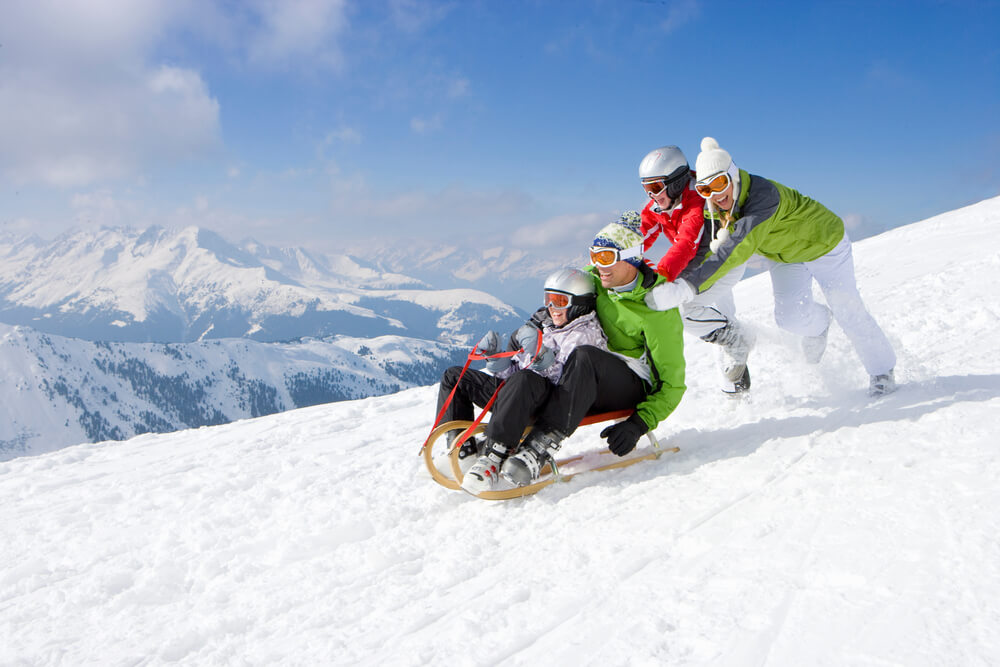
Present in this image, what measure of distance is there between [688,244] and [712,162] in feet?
2.07

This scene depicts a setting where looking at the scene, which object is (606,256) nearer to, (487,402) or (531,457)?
(487,402)

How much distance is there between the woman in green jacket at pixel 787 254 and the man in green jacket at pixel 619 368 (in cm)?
22

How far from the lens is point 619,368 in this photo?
4023 millimetres

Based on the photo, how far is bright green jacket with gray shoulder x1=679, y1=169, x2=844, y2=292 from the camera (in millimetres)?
4406

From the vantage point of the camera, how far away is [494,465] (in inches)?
149

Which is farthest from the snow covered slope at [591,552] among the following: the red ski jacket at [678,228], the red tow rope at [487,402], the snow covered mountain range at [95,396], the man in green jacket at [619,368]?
the snow covered mountain range at [95,396]

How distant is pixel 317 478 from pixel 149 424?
681ft

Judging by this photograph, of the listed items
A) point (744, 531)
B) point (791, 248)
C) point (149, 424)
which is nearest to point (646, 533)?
point (744, 531)

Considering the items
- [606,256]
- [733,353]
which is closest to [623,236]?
[606,256]

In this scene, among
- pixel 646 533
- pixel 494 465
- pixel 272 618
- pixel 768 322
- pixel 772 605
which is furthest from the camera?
pixel 768 322

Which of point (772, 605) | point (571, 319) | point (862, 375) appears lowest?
point (772, 605)

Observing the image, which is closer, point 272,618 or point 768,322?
point 272,618

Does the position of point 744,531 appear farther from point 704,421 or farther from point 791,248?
point 791,248

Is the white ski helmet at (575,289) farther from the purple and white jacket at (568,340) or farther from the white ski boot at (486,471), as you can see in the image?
the white ski boot at (486,471)
